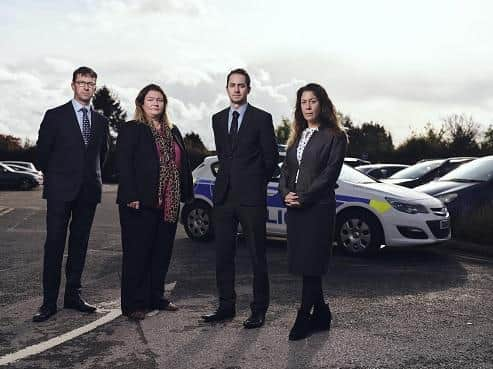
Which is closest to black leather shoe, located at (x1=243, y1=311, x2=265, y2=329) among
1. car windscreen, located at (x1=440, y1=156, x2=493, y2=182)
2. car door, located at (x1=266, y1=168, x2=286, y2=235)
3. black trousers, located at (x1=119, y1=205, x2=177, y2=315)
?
black trousers, located at (x1=119, y1=205, x2=177, y2=315)

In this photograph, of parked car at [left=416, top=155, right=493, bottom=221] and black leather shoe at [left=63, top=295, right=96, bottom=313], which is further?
parked car at [left=416, top=155, right=493, bottom=221]

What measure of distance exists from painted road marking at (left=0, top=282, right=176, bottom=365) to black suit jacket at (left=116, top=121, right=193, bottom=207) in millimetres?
940

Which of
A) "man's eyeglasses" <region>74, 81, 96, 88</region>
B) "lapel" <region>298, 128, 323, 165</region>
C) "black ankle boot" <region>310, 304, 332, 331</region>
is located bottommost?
"black ankle boot" <region>310, 304, 332, 331</region>

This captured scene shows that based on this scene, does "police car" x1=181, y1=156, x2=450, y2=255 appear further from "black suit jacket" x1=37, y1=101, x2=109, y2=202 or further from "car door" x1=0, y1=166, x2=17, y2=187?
"car door" x1=0, y1=166, x2=17, y2=187

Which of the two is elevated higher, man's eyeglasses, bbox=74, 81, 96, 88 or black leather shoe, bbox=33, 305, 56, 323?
man's eyeglasses, bbox=74, 81, 96, 88

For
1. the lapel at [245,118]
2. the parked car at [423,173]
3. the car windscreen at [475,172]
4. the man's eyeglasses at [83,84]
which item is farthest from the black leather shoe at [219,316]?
the parked car at [423,173]

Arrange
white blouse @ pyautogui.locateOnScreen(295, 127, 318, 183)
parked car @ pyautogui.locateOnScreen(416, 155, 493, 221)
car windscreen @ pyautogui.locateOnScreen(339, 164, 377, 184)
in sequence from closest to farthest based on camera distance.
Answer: white blouse @ pyautogui.locateOnScreen(295, 127, 318, 183)
car windscreen @ pyautogui.locateOnScreen(339, 164, 377, 184)
parked car @ pyautogui.locateOnScreen(416, 155, 493, 221)

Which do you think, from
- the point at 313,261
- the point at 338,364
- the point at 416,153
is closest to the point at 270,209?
the point at 313,261

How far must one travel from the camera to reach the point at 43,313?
5.17 m

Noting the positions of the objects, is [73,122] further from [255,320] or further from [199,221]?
[199,221]

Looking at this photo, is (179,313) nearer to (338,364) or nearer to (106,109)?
(338,364)

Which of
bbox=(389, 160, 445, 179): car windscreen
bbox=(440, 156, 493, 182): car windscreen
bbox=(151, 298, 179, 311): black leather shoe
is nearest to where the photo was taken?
bbox=(151, 298, 179, 311): black leather shoe

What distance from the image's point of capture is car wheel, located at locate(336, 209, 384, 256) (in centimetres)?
858

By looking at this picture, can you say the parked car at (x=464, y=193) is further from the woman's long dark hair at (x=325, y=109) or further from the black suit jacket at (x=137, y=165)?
the black suit jacket at (x=137, y=165)
